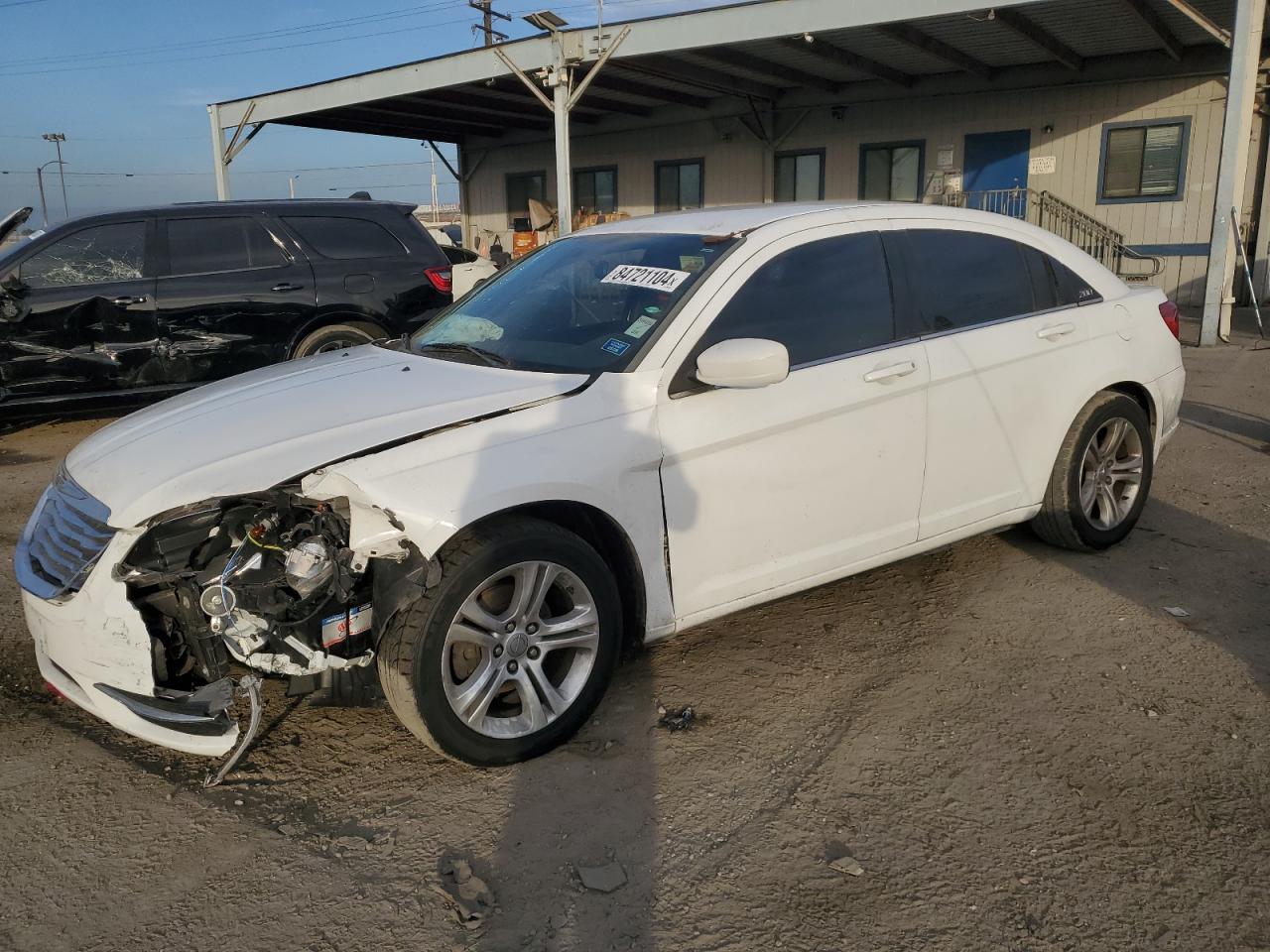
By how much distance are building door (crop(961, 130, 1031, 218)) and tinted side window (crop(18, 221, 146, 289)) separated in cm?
1348

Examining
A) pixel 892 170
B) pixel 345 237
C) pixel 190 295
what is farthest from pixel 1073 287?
pixel 892 170

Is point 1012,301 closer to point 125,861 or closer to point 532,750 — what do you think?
point 532,750

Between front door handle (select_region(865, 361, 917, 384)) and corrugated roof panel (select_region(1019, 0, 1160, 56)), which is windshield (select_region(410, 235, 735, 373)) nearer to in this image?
front door handle (select_region(865, 361, 917, 384))

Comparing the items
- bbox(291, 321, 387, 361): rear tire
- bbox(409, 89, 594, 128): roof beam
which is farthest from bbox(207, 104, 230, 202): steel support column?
bbox(291, 321, 387, 361): rear tire

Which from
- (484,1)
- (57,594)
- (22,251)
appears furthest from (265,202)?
(484,1)

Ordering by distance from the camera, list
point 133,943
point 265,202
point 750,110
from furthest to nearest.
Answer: point 750,110, point 265,202, point 133,943

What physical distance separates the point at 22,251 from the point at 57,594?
5.36 m

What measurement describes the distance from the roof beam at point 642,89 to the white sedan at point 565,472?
13.2 m

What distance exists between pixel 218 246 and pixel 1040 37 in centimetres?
1152

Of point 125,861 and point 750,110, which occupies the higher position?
point 750,110

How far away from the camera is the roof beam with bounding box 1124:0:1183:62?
12.6 metres

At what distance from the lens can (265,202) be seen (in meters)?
8.12

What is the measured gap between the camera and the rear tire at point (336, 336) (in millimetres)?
7875

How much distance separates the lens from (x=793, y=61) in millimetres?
16344
